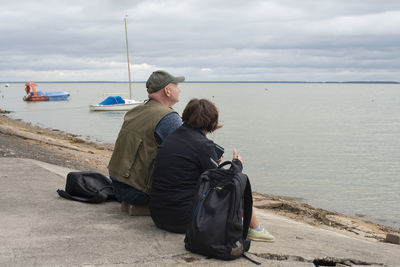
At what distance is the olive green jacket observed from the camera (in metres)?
4.64

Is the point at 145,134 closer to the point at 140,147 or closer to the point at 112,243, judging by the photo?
the point at 140,147

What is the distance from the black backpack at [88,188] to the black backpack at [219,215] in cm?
212

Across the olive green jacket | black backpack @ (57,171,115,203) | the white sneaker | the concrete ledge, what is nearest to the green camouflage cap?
the olive green jacket

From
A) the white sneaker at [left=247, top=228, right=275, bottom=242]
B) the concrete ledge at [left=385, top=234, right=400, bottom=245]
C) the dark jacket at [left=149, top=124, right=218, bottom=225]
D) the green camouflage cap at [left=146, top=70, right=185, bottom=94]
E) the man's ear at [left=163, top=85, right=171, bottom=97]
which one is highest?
the green camouflage cap at [left=146, top=70, right=185, bottom=94]

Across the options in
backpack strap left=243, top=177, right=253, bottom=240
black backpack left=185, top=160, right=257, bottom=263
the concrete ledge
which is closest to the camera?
black backpack left=185, top=160, right=257, bottom=263

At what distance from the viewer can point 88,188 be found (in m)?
5.70

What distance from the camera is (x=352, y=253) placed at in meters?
4.53

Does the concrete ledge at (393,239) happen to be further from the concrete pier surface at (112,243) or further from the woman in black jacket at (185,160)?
the woman in black jacket at (185,160)

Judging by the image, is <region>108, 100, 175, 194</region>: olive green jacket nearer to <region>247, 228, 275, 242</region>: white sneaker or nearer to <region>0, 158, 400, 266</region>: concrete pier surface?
<region>0, 158, 400, 266</region>: concrete pier surface

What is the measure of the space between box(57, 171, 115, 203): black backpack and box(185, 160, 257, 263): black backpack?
6.96 feet

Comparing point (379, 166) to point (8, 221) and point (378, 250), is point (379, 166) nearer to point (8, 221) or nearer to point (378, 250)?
point (378, 250)

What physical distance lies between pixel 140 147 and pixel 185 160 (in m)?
0.72

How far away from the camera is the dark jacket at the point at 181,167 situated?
4105 mm

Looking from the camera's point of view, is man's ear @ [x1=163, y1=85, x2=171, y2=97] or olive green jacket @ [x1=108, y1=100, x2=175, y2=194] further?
man's ear @ [x1=163, y1=85, x2=171, y2=97]
